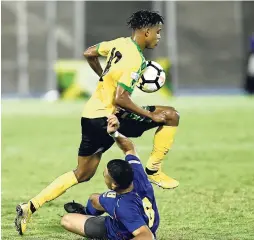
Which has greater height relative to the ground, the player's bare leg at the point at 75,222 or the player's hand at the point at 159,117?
the player's hand at the point at 159,117

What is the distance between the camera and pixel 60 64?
1133 inches

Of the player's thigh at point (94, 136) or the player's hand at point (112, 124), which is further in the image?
the player's thigh at point (94, 136)

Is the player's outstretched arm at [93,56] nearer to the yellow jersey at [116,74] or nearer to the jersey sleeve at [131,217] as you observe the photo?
the yellow jersey at [116,74]

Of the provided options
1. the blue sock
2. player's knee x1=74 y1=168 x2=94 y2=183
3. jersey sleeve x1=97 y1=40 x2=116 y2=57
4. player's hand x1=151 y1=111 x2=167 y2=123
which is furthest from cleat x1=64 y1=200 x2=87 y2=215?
jersey sleeve x1=97 y1=40 x2=116 y2=57

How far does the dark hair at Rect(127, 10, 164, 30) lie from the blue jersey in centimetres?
131

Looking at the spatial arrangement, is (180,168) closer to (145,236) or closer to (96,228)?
(96,228)

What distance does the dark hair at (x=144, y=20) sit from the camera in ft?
28.5

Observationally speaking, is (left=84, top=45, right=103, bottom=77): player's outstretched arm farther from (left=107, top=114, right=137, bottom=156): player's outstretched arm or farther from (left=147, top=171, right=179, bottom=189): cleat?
(left=107, top=114, right=137, bottom=156): player's outstretched arm

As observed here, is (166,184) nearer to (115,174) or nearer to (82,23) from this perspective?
(115,174)

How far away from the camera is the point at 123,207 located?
768 cm

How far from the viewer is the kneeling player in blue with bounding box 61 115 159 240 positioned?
25.1 feet

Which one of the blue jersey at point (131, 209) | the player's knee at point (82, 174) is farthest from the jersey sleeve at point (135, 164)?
the player's knee at point (82, 174)

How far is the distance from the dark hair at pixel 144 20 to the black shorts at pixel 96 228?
1.81m

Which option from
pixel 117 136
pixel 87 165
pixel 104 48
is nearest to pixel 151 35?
pixel 104 48
